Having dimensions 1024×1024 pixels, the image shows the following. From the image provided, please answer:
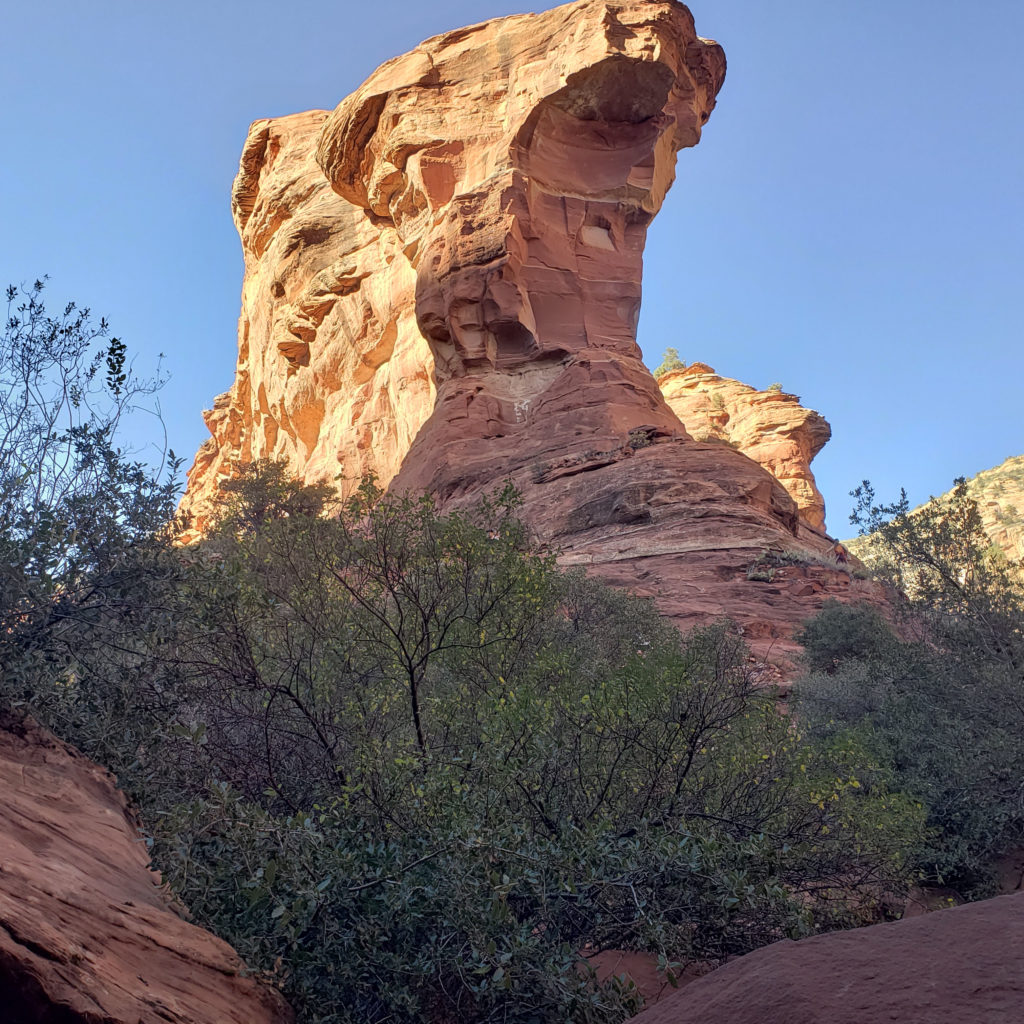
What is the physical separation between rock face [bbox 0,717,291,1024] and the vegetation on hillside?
0.25 meters

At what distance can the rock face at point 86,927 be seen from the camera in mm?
2922

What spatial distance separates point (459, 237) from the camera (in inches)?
1304

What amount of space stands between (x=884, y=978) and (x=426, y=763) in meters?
3.76

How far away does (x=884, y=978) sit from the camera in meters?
3.05

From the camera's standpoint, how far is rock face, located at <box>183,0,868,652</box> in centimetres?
2475

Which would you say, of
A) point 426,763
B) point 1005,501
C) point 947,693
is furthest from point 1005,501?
→ point 426,763

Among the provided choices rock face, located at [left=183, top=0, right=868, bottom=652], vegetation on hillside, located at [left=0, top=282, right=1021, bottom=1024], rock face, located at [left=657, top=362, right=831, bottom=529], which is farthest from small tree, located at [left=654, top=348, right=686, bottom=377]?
vegetation on hillside, located at [left=0, top=282, right=1021, bottom=1024]

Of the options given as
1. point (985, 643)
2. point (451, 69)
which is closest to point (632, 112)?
point (451, 69)

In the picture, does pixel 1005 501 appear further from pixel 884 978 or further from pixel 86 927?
pixel 86 927

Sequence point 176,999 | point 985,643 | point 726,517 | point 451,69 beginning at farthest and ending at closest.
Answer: point 451,69 < point 726,517 < point 985,643 < point 176,999

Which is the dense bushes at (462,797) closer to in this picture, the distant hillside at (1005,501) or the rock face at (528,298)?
the rock face at (528,298)

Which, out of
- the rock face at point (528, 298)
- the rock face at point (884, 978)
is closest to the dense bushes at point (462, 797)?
the rock face at point (884, 978)

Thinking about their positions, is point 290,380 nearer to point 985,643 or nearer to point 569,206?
point 569,206

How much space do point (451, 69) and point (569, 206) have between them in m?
9.05
